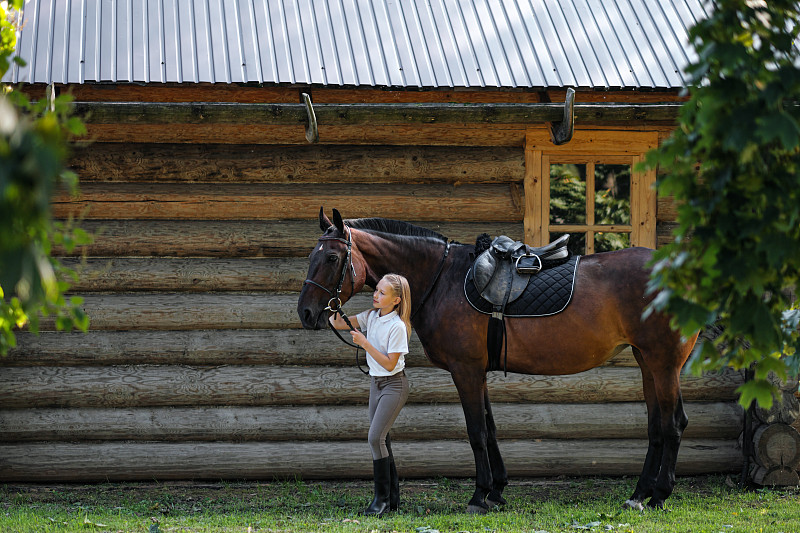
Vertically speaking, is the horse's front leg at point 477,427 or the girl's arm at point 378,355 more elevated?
the girl's arm at point 378,355

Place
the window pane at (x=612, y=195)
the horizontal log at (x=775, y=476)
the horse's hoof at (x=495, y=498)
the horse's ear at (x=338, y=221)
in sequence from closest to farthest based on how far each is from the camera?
the horse's ear at (x=338, y=221) → the horse's hoof at (x=495, y=498) → the horizontal log at (x=775, y=476) → the window pane at (x=612, y=195)

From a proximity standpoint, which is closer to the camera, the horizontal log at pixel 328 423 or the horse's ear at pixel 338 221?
the horse's ear at pixel 338 221

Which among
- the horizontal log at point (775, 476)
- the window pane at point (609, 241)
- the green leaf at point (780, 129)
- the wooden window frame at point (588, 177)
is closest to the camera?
the green leaf at point (780, 129)

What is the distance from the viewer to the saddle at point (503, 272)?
554cm

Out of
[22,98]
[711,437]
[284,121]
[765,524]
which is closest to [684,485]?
[711,437]

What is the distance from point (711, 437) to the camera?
22.2 feet

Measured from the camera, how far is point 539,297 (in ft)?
18.2

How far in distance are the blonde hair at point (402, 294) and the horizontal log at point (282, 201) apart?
1524 mm

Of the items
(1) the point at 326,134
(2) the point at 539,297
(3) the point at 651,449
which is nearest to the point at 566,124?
(2) the point at 539,297

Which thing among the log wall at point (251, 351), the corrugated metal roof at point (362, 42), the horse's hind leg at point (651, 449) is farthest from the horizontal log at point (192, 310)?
the horse's hind leg at point (651, 449)

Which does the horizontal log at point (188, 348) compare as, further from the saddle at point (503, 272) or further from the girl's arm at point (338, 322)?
the girl's arm at point (338, 322)

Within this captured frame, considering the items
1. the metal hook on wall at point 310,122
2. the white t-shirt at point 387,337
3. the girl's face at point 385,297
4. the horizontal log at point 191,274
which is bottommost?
the white t-shirt at point 387,337

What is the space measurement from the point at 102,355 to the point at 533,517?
3881 mm

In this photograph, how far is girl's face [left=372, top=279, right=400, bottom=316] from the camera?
5191 millimetres
